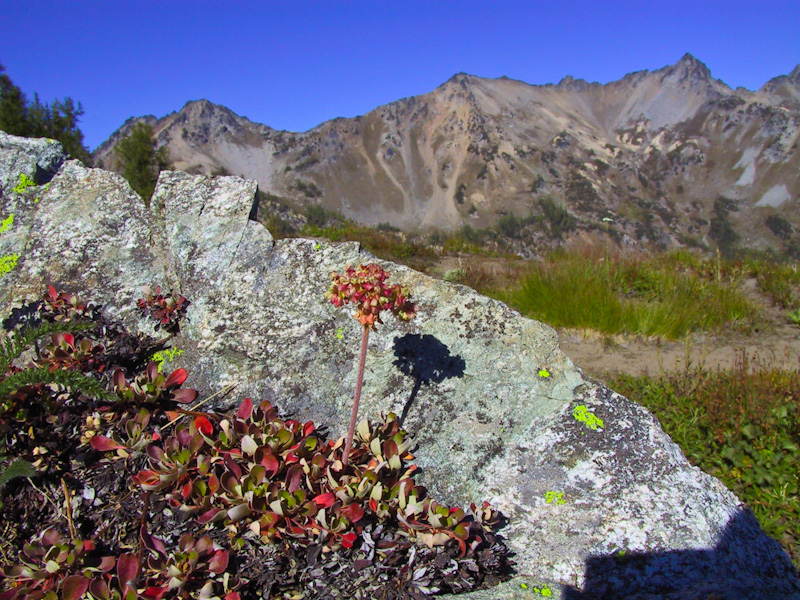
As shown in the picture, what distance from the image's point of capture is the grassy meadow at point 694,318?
400 cm

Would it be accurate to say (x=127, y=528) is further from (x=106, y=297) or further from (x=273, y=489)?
(x=106, y=297)

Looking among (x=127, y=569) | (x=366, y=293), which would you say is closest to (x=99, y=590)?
(x=127, y=569)

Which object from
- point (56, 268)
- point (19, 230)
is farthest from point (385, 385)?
point (19, 230)

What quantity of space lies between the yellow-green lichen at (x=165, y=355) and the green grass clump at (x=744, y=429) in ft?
13.8

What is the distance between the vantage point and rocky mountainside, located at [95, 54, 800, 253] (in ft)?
530

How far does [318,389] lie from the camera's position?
2770 millimetres

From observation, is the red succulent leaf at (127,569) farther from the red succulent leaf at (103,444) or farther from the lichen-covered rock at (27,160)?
the lichen-covered rock at (27,160)

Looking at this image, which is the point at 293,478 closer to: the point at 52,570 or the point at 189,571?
the point at 189,571

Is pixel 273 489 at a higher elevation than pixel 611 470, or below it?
below

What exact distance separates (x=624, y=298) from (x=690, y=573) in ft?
23.2

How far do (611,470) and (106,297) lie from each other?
316 cm

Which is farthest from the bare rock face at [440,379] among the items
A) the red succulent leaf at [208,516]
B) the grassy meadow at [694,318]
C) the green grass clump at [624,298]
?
the green grass clump at [624,298]

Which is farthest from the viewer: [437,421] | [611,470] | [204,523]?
[437,421]

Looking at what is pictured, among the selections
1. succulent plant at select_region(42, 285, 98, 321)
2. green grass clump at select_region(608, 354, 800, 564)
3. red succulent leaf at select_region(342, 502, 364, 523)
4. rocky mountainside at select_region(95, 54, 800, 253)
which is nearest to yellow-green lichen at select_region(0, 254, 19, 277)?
succulent plant at select_region(42, 285, 98, 321)
